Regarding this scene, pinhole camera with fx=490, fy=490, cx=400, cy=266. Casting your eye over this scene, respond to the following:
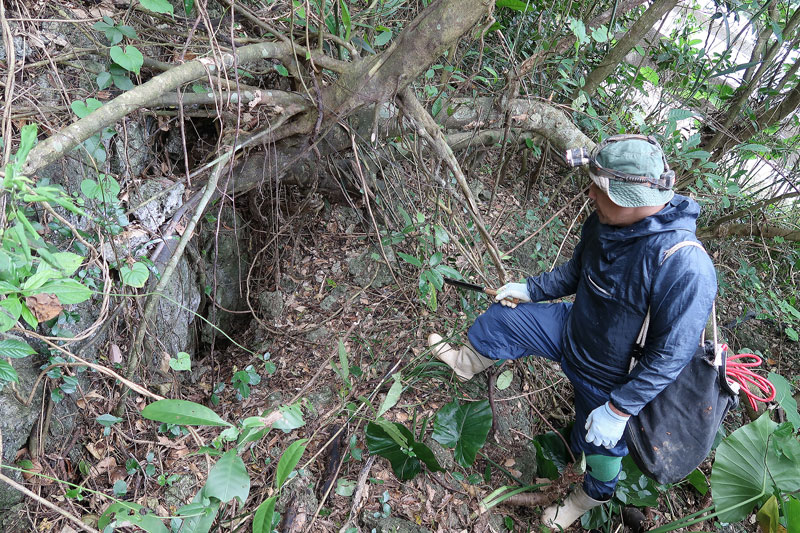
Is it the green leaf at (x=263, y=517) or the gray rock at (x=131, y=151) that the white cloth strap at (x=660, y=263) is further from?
the gray rock at (x=131, y=151)

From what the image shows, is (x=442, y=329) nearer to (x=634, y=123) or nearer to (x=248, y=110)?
(x=248, y=110)

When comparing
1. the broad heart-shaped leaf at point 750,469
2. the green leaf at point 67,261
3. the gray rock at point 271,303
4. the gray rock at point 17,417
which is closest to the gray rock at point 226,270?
the gray rock at point 271,303

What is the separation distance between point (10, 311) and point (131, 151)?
5.27ft

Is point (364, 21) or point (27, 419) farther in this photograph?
point (364, 21)

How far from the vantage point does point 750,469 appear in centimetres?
211

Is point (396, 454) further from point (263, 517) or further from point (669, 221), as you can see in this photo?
point (669, 221)

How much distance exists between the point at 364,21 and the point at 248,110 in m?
1.10

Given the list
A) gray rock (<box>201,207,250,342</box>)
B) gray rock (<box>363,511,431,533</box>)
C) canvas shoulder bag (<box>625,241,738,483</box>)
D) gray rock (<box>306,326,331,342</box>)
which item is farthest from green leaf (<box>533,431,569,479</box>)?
gray rock (<box>201,207,250,342</box>)

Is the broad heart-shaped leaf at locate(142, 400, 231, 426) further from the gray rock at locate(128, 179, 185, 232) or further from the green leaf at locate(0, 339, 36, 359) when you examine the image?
the gray rock at locate(128, 179, 185, 232)

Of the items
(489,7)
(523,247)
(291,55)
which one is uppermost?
(489,7)

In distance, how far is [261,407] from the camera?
301cm

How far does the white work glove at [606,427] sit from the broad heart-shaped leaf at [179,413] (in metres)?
1.64

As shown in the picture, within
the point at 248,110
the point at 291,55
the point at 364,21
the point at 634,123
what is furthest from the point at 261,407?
the point at 634,123

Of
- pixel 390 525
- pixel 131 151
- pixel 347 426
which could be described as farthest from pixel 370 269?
pixel 390 525
